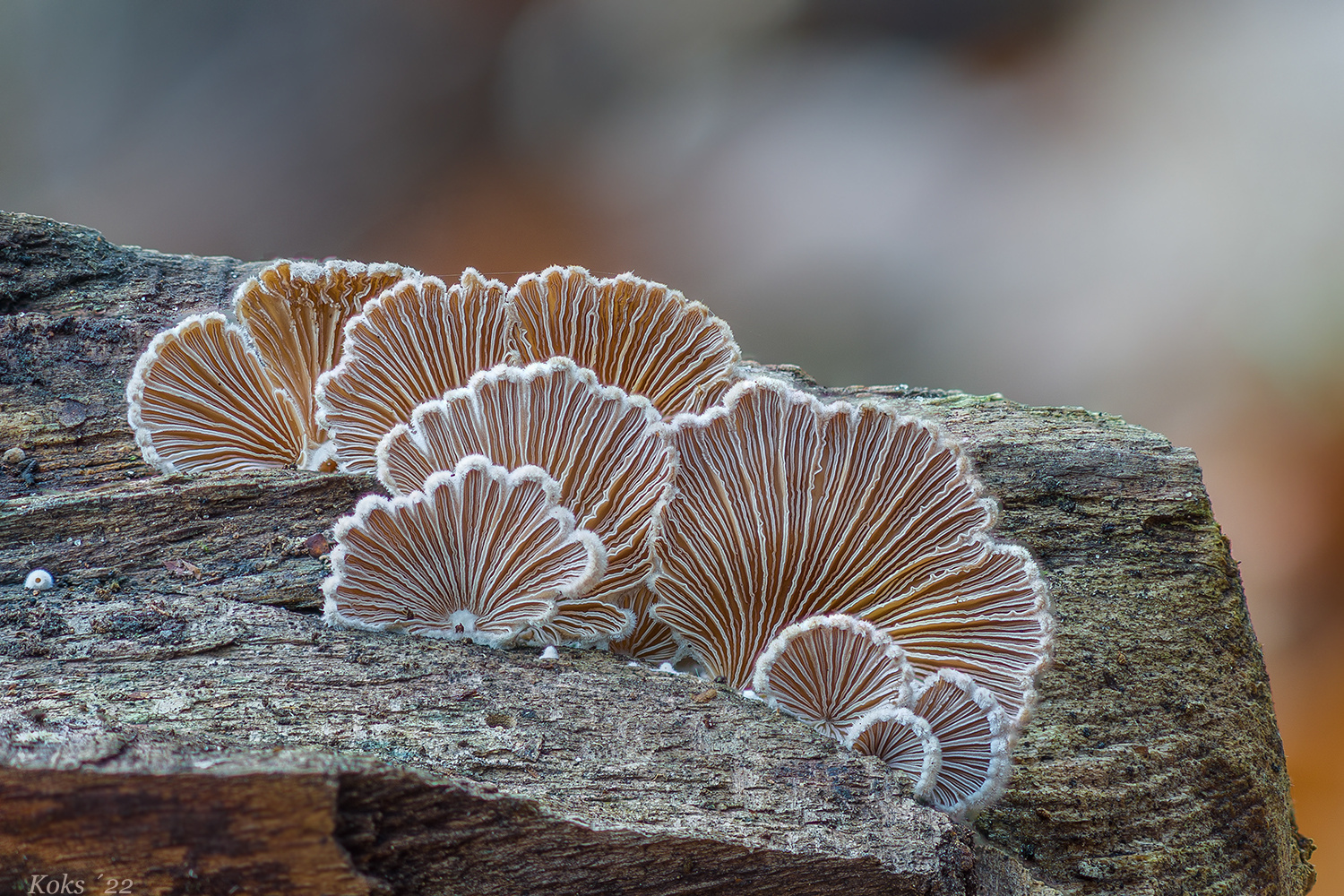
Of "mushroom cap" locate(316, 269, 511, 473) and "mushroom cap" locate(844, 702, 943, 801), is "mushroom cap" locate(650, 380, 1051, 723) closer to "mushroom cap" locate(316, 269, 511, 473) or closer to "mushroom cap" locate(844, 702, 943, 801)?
"mushroom cap" locate(844, 702, 943, 801)

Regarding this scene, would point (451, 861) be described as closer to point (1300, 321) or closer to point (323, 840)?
point (323, 840)

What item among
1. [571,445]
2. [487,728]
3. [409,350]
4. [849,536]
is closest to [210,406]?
[409,350]

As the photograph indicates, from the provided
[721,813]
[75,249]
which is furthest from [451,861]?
[75,249]

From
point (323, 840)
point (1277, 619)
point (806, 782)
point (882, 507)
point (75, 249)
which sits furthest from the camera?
point (1277, 619)

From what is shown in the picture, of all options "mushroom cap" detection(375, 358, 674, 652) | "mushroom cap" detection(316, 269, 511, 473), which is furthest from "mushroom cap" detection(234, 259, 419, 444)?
"mushroom cap" detection(375, 358, 674, 652)

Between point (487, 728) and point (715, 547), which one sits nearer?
point (487, 728)

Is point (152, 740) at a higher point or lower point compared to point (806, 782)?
lower

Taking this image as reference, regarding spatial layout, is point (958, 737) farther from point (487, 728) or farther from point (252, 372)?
point (252, 372)
